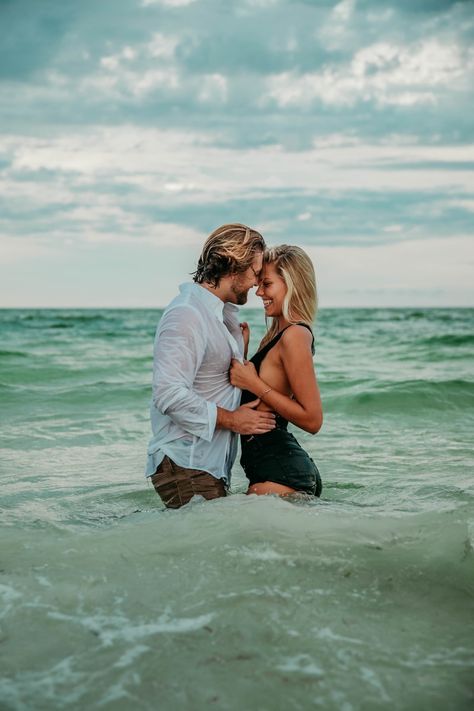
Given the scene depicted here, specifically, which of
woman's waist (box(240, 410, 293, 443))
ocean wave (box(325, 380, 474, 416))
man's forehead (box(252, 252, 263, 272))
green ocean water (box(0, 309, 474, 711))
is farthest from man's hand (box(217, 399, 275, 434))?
ocean wave (box(325, 380, 474, 416))

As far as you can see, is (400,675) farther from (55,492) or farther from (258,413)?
(55,492)

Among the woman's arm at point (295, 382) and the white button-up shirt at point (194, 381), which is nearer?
the white button-up shirt at point (194, 381)

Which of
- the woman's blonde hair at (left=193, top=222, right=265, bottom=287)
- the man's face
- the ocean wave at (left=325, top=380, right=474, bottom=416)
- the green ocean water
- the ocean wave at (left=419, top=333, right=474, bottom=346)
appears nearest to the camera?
the green ocean water

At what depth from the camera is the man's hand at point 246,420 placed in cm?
433

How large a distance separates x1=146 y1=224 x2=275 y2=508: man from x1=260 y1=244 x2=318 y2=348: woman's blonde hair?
0.12 metres

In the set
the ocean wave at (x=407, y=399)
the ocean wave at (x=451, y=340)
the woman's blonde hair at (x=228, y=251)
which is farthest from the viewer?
the ocean wave at (x=451, y=340)

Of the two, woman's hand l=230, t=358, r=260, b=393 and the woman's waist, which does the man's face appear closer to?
woman's hand l=230, t=358, r=260, b=393

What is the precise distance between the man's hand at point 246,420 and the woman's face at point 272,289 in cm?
61

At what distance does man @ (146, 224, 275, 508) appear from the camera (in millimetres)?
4160

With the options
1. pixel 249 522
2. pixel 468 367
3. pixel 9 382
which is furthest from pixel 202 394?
pixel 468 367

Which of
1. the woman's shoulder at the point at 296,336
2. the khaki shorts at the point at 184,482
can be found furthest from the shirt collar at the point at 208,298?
the khaki shorts at the point at 184,482

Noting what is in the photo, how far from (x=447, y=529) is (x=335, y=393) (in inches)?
331

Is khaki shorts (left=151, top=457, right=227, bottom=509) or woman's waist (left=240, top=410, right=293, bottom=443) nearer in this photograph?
khaki shorts (left=151, top=457, right=227, bottom=509)

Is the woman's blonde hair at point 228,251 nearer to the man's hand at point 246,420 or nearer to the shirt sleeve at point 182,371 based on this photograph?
the shirt sleeve at point 182,371
